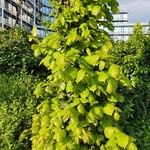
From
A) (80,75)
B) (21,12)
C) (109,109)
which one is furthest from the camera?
(21,12)

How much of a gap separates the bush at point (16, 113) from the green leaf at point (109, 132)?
4.98 ft

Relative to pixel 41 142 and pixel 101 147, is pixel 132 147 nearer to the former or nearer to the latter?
pixel 101 147

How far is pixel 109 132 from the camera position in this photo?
173 inches

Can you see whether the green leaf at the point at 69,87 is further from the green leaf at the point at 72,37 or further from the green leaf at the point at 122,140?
the green leaf at the point at 122,140

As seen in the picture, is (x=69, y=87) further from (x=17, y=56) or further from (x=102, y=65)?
(x=17, y=56)

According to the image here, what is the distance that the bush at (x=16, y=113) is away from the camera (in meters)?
5.70

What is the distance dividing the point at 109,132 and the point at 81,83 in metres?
0.50

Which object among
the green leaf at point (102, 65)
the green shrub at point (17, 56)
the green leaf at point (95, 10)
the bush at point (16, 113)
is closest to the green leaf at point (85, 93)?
the green leaf at point (102, 65)

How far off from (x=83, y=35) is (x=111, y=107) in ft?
2.31

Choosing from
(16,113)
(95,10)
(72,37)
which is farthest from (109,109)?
(16,113)

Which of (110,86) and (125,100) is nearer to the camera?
(110,86)

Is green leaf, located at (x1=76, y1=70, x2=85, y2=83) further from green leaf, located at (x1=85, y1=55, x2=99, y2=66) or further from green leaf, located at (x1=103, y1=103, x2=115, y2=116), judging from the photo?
green leaf, located at (x1=103, y1=103, x2=115, y2=116)

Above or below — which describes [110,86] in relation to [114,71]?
below

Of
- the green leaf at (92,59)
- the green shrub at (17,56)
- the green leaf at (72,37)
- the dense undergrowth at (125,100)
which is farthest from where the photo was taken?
the green shrub at (17,56)
